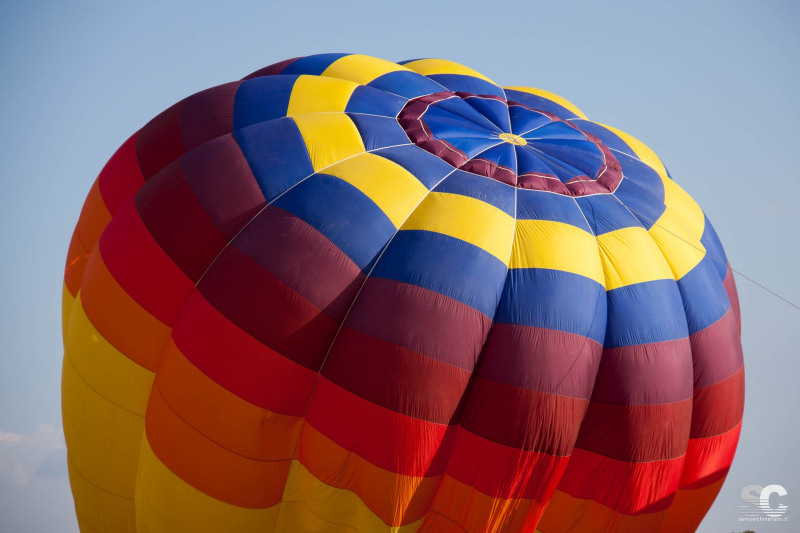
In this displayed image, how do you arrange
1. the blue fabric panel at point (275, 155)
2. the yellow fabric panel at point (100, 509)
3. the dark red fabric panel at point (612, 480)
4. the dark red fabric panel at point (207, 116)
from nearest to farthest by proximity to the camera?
the dark red fabric panel at point (612, 480), the blue fabric panel at point (275, 155), the yellow fabric panel at point (100, 509), the dark red fabric panel at point (207, 116)

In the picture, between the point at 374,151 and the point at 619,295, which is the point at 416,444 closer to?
the point at 619,295

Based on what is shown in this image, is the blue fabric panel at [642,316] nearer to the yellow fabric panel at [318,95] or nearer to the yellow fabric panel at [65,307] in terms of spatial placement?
the yellow fabric panel at [318,95]

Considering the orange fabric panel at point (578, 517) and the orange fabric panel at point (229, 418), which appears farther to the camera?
the orange fabric panel at point (578, 517)

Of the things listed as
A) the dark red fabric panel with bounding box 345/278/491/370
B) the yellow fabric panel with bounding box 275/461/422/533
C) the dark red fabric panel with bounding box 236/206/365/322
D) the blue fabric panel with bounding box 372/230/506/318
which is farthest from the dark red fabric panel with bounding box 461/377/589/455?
the dark red fabric panel with bounding box 236/206/365/322

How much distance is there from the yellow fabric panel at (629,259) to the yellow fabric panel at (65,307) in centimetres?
532

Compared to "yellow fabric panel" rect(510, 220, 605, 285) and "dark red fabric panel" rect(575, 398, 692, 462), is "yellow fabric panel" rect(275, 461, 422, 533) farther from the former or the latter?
"yellow fabric panel" rect(510, 220, 605, 285)

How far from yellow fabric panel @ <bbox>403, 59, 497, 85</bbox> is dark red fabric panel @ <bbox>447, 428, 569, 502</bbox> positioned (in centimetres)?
423

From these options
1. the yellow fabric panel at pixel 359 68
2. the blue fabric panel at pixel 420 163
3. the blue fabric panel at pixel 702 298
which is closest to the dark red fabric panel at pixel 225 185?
the blue fabric panel at pixel 420 163

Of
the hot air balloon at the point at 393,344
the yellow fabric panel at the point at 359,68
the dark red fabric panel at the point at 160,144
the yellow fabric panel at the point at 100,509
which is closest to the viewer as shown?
the hot air balloon at the point at 393,344

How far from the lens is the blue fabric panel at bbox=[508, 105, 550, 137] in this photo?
814cm

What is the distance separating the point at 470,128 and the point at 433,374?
2.62m

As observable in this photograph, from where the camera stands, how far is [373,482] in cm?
640

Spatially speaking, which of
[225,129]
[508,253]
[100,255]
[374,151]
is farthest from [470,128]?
[100,255]

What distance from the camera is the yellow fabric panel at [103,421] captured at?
23.8ft
